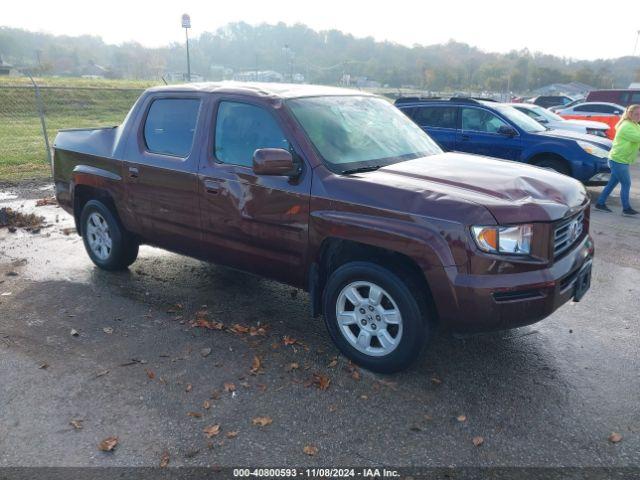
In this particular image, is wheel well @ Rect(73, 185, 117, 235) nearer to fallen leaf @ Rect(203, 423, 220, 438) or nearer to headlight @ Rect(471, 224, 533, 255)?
fallen leaf @ Rect(203, 423, 220, 438)

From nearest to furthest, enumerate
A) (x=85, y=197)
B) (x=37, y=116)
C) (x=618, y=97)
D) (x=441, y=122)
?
(x=85, y=197) → (x=441, y=122) → (x=618, y=97) → (x=37, y=116)

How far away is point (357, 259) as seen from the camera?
3600 mm

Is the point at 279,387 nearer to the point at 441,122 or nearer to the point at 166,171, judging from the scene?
the point at 166,171

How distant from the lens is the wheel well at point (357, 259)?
3.40 metres

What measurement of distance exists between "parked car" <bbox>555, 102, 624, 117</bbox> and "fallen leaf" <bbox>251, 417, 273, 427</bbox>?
63.9 feet

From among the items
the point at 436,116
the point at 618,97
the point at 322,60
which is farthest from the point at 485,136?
the point at 322,60

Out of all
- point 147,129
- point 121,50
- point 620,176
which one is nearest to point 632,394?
point 147,129

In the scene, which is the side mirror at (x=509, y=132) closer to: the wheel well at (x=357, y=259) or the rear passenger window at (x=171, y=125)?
the rear passenger window at (x=171, y=125)

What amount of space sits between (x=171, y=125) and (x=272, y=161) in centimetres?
159

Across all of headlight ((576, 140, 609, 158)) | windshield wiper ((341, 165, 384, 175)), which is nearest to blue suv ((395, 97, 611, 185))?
headlight ((576, 140, 609, 158))

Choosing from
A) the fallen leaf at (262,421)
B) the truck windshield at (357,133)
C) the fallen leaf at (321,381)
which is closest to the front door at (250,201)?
the truck windshield at (357,133)

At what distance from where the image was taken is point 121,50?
89750mm

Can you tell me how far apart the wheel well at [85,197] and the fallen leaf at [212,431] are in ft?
9.81

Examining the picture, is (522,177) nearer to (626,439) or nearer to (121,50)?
(626,439)
